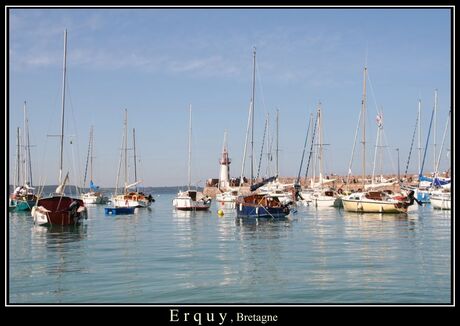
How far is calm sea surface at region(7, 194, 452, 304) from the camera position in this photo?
15.7 metres

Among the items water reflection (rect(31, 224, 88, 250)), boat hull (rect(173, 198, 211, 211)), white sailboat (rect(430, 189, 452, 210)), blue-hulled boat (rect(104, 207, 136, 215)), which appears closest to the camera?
water reflection (rect(31, 224, 88, 250))

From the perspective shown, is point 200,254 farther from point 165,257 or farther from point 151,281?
point 151,281

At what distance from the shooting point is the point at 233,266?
20219 millimetres

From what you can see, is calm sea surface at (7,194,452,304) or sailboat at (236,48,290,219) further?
sailboat at (236,48,290,219)

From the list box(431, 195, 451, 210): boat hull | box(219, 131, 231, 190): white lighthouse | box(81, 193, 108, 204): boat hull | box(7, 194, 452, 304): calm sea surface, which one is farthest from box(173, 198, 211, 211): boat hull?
box(219, 131, 231, 190): white lighthouse

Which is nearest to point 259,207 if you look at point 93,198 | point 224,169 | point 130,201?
point 130,201

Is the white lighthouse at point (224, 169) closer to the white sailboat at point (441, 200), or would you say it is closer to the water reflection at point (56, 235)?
the white sailboat at point (441, 200)

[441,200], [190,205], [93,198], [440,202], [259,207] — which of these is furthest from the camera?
[93,198]

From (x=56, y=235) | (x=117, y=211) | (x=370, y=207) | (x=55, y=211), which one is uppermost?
(x=55, y=211)

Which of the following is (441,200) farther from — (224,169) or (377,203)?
(224,169)

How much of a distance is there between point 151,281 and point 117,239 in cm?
1315

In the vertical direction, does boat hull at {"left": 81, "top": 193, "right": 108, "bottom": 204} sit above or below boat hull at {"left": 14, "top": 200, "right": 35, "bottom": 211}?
below

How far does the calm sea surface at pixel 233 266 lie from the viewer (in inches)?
617

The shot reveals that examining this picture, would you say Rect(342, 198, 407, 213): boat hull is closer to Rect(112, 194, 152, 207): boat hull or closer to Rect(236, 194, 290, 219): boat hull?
Rect(236, 194, 290, 219): boat hull
